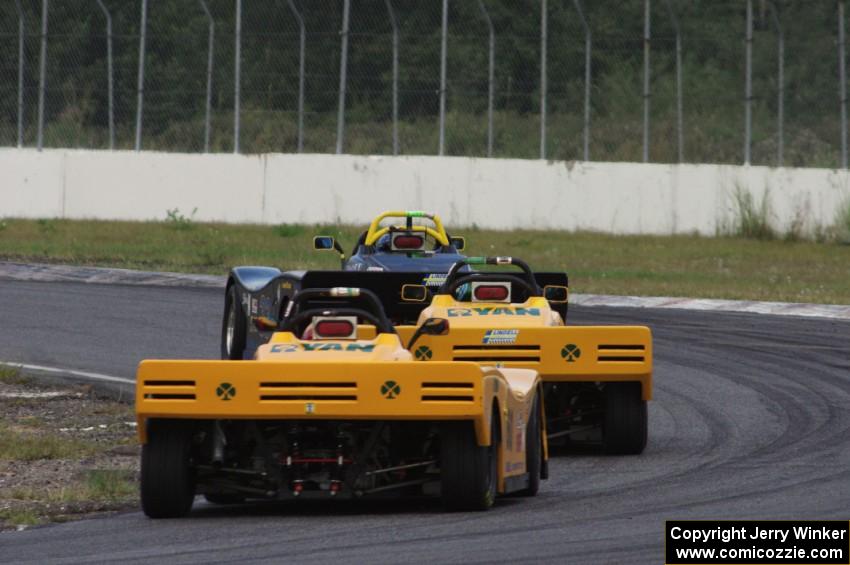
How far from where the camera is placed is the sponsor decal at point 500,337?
11.1 meters

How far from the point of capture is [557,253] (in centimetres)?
2802

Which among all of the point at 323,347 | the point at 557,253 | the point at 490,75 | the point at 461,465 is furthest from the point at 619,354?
the point at 490,75

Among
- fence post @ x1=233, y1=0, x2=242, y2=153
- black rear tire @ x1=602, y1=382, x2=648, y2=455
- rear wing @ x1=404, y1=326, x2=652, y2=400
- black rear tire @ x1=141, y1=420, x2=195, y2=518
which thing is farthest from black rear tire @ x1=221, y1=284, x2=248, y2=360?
fence post @ x1=233, y1=0, x2=242, y2=153

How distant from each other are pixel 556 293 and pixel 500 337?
2.30 m

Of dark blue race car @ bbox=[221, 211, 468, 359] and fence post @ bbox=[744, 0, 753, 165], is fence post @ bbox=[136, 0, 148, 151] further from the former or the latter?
dark blue race car @ bbox=[221, 211, 468, 359]

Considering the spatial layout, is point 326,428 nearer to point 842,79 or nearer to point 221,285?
point 221,285

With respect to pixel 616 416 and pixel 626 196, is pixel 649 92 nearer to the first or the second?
pixel 626 196

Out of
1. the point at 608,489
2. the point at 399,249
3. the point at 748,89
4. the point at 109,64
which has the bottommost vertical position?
the point at 608,489

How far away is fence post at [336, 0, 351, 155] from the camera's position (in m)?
32.2

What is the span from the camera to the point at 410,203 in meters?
31.2

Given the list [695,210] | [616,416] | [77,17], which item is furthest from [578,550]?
[77,17]

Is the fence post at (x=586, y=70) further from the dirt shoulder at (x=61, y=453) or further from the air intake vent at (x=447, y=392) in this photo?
the air intake vent at (x=447, y=392)

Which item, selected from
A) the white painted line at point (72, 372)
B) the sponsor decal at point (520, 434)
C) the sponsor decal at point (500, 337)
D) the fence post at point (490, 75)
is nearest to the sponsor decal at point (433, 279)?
the sponsor decal at point (500, 337)

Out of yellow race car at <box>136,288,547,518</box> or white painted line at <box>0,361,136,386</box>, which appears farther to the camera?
white painted line at <box>0,361,136,386</box>
